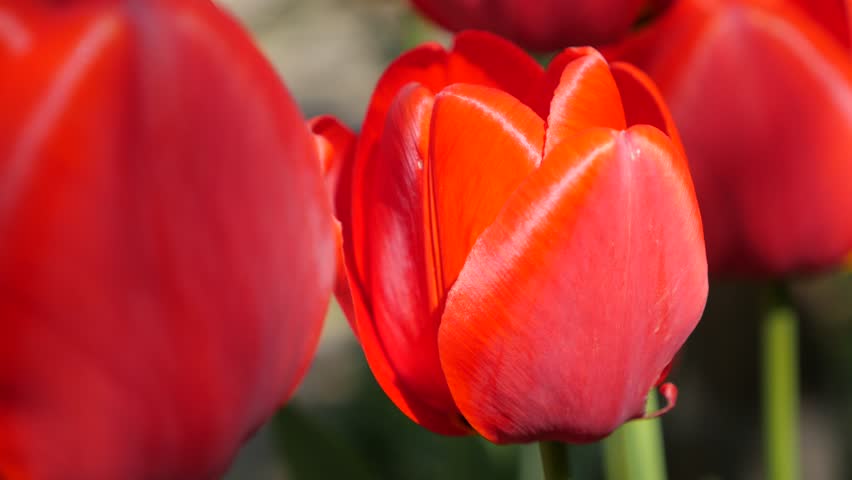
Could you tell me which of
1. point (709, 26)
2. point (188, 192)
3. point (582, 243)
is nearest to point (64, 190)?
point (188, 192)

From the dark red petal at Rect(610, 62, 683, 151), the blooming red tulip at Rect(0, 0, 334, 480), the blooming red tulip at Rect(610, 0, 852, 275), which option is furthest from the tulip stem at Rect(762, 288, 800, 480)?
the blooming red tulip at Rect(0, 0, 334, 480)

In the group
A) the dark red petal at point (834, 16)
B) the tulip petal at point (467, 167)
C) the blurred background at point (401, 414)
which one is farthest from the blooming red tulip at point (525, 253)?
the blurred background at point (401, 414)

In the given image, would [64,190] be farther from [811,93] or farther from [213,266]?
[811,93]

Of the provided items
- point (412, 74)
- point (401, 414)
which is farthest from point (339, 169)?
point (401, 414)

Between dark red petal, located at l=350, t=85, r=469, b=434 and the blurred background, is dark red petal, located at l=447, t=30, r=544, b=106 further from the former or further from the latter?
the blurred background

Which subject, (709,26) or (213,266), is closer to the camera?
(213,266)

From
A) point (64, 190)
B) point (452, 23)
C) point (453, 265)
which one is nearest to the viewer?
point (64, 190)
